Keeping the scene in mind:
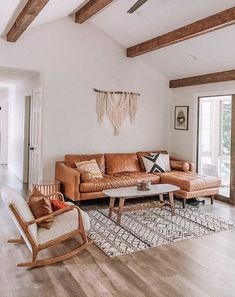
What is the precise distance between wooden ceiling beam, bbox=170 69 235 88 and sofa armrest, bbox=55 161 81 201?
3192mm

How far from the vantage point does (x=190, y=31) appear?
4.82 metres

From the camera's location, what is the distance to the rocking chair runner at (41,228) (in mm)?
3098

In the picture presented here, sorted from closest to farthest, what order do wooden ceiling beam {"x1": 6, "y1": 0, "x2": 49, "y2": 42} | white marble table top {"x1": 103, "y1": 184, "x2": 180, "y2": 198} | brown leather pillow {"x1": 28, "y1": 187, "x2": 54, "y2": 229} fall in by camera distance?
brown leather pillow {"x1": 28, "y1": 187, "x2": 54, "y2": 229}, wooden ceiling beam {"x1": 6, "y1": 0, "x2": 49, "y2": 42}, white marble table top {"x1": 103, "y1": 184, "x2": 180, "y2": 198}

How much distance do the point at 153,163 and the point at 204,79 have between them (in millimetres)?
2010

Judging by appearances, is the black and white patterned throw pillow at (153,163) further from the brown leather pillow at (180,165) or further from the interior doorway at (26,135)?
the interior doorway at (26,135)

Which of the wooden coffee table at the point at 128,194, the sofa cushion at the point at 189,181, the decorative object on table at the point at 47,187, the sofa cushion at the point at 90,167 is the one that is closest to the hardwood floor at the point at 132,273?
the wooden coffee table at the point at 128,194

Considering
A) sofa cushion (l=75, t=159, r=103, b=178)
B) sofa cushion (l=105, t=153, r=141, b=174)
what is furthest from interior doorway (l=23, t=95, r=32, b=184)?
sofa cushion (l=105, t=153, r=141, b=174)

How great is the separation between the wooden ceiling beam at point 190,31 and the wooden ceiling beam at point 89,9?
1247 mm

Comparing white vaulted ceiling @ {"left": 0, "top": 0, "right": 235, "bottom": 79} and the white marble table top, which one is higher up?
white vaulted ceiling @ {"left": 0, "top": 0, "right": 235, "bottom": 79}

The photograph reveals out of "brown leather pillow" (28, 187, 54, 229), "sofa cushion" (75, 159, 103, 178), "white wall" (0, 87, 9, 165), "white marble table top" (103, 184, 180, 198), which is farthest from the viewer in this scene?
"white wall" (0, 87, 9, 165)

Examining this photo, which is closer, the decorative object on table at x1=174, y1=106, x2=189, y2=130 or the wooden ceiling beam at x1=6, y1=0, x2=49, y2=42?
the wooden ceiling beam at x1=6, y1=0, x2=49, y2=42

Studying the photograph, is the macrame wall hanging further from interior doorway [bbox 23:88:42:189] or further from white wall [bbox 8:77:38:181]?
white wall [bbox 8:77:38:181]

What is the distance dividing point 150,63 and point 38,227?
4782 mm

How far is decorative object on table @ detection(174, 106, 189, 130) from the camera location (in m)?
6.89
